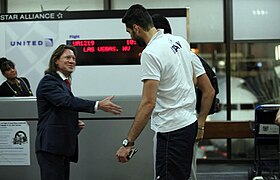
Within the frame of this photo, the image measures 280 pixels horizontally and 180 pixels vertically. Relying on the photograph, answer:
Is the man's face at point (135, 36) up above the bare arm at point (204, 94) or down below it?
above

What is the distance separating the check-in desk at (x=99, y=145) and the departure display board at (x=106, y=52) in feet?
7.14

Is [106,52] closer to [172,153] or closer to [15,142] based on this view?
[15,142]

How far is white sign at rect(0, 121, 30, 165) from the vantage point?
4.88 meters

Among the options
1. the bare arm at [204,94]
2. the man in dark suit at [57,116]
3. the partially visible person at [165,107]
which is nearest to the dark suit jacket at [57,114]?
the man in dark suit at [57,116]

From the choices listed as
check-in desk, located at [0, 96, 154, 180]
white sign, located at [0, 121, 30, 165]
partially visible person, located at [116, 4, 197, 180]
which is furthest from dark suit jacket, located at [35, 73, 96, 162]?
white sign, located at [0, 121, 30, 165]

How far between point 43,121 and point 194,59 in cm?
122

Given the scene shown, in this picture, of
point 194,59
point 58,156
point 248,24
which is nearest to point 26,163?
point 58,156

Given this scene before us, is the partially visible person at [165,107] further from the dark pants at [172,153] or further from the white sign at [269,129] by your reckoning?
the white sign at [269,129]

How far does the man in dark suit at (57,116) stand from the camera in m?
3.57

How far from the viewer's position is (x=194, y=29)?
7590mm

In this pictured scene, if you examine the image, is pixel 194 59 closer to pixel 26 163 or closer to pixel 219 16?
pixel 26 163

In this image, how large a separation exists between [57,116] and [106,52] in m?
3.51

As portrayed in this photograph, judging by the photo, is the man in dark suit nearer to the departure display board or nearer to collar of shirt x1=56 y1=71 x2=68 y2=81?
collar of shirt x1=56 y1=71 x2=68 y2=81

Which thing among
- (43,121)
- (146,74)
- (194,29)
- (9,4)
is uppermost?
(9,4)
